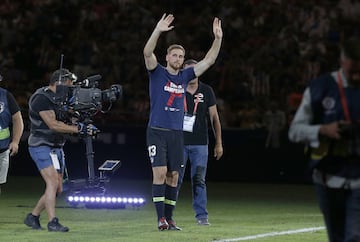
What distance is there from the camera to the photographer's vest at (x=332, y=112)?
740 centimetres

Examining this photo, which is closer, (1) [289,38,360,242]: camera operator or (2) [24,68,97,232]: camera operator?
(1) [289,38,360,242]: camera operator

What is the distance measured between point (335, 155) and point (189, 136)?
6.84 metres

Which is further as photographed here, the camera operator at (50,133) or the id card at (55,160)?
the id card at (55,160)

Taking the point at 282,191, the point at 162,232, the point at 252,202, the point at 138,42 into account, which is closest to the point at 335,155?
the point at 162,232

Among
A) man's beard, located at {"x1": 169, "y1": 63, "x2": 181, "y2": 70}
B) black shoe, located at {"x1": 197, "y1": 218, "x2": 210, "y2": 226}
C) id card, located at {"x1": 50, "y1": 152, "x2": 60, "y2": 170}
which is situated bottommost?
black shoe, located at {"x1": 197, "y1": 218, "x2": 210, "y2": 226}

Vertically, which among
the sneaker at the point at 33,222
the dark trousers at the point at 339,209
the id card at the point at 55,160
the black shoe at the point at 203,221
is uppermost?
the dark trousers at the point at 339,209

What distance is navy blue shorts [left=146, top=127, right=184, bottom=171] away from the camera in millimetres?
12625

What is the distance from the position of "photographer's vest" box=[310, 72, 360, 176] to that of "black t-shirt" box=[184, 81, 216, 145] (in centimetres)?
666

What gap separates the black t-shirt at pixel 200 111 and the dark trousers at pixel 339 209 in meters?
6.61

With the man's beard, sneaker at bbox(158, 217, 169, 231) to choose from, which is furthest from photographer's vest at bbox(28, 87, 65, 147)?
sneaker at bbox(158, 217, 169, 231)

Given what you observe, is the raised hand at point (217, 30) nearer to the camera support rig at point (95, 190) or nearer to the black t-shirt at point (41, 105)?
the camera support rig at point (95, 190)

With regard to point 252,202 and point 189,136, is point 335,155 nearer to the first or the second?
point 189,136

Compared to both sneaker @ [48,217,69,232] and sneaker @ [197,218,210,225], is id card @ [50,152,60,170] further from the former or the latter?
sneaker @ [197,218,210,225]

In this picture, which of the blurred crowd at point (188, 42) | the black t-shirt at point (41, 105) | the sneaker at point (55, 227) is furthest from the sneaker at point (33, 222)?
the blurred crowd at point (188, 42)
